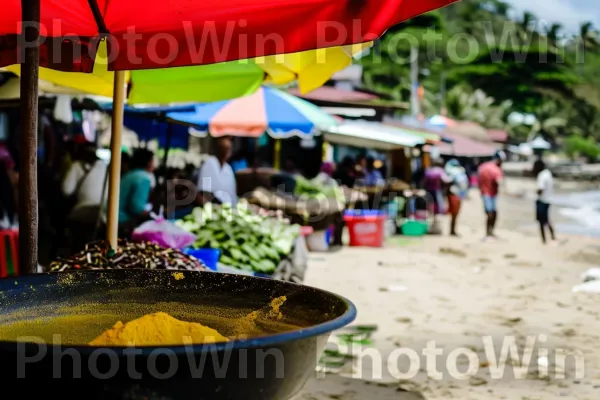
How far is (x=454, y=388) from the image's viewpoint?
475 centimetres

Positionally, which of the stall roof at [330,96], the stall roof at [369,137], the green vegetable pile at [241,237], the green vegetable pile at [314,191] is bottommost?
the green vegetable pile at [241,237]

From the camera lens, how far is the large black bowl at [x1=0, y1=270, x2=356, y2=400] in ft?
5.84

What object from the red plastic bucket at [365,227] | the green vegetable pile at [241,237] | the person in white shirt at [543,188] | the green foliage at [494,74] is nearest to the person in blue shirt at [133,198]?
the green vegetable pile at [241,237]

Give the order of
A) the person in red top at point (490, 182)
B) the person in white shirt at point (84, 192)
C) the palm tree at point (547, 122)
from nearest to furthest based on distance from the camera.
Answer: the person in white shirt at point (84, 192) < the person in red top at point (490, 182) < the palm tree at point (547, 122)

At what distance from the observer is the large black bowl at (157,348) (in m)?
1.78

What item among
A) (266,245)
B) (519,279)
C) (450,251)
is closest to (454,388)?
(266,245)

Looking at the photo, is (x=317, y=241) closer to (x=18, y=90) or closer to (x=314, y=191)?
(x=314, y=191)

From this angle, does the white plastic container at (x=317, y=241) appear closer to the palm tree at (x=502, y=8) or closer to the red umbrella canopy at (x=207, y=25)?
the red umbrella canopy at (x=207, y=25)

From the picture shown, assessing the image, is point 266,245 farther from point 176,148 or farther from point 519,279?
point 176,148

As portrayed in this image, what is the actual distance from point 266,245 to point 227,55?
10.5 feet

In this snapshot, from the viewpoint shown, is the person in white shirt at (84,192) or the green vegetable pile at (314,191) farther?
the green vegetable pile at (314,191)

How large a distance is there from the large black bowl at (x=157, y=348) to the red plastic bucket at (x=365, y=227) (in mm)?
10190

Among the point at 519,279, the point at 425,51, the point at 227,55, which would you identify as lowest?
the point at 519,279

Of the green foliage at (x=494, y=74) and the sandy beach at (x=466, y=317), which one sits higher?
the green foliage at (x=494, y=74)
